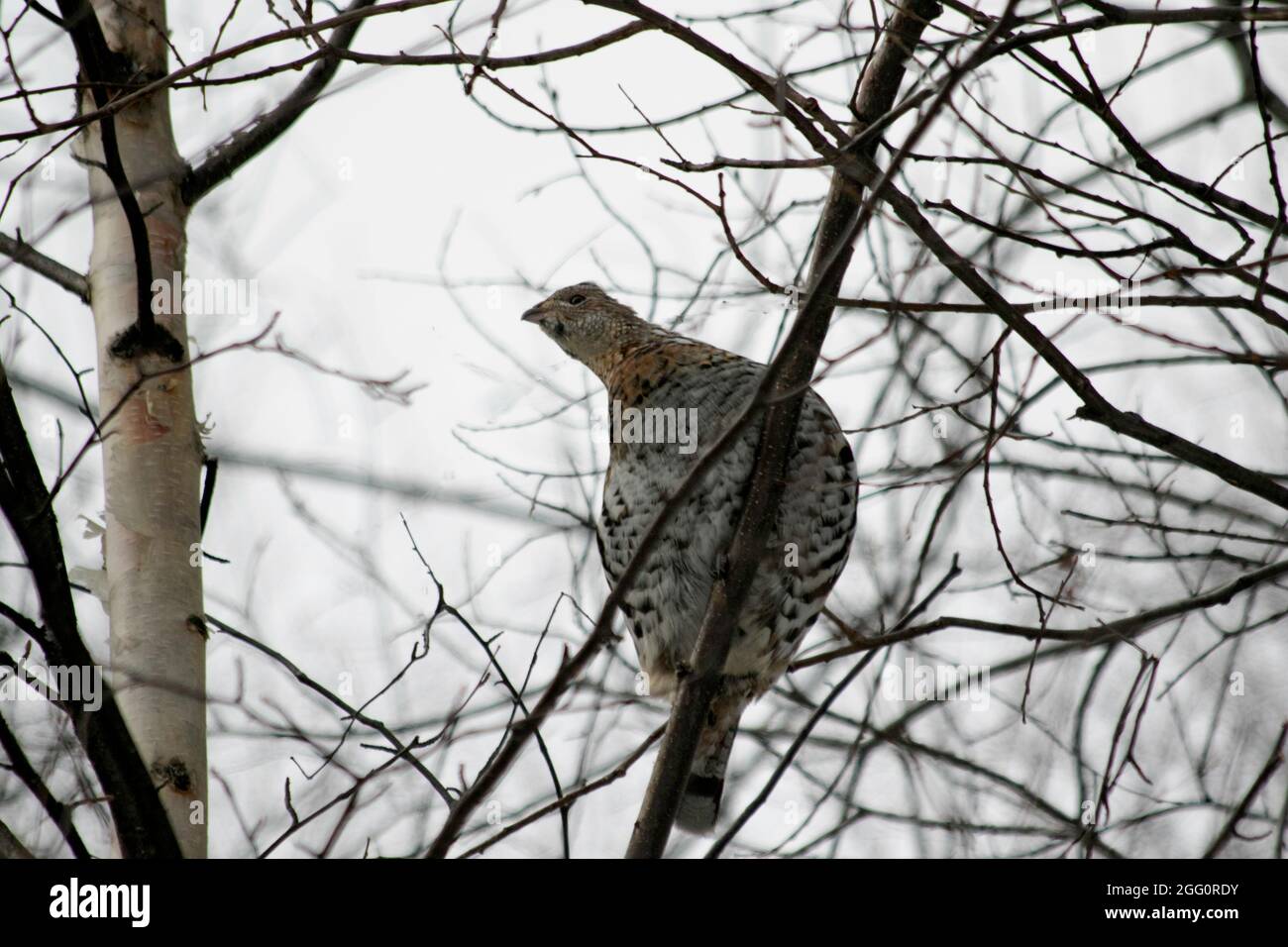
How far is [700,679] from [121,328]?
5.74 feet

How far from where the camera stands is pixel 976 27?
367 centimetres

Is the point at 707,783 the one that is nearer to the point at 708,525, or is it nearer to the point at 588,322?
the point at 708,525

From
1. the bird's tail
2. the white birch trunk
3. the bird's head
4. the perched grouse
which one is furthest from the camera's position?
the bird's head

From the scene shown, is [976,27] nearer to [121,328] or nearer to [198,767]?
[121,328]

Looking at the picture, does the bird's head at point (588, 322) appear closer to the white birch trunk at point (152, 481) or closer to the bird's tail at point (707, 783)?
the bird's tail at point (707, 783)

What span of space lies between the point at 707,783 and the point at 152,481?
2.37m

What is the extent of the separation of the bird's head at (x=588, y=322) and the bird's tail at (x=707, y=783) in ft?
5.13

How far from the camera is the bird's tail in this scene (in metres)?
5.04

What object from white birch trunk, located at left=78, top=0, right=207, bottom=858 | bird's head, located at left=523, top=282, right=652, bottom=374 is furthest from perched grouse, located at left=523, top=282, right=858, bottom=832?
white birch trunk, located at left=78, top=0, right=207, bottom=858

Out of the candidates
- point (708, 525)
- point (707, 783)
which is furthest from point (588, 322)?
point (707, 783)

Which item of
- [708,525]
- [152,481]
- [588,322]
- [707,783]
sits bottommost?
[707,783]

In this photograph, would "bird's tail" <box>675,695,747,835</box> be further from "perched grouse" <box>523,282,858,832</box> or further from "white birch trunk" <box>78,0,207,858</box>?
"white birch trunk" <box>78,0,207,858</box>

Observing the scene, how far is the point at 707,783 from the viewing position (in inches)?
199

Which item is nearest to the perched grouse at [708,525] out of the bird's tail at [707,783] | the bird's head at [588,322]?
the bird's tail at [707,783]
